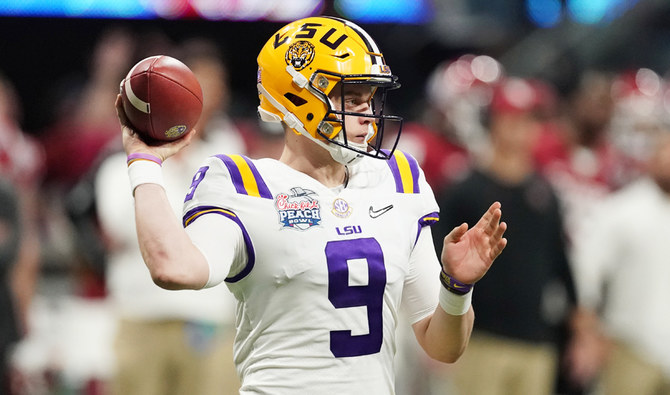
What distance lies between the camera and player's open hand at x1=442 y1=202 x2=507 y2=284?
3.00 meters

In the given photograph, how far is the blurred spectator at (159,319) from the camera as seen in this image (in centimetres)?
572

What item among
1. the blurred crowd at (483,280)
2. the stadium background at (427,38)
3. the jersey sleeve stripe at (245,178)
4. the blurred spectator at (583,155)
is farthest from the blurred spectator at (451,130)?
the jersey sleeve stripe at (245,178)

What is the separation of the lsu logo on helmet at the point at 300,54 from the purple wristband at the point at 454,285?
686 mm

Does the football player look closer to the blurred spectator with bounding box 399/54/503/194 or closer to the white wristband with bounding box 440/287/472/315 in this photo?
the white wristband with bounding box 440/287/472/315

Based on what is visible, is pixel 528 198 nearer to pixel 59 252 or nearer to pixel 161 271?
pixel 161 271

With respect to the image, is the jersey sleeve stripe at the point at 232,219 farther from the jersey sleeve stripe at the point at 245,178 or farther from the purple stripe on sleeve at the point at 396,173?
the purple stripe on sleeve at the point at 396,173

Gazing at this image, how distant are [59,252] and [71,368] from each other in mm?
2741

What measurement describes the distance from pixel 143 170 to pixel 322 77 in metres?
0.56

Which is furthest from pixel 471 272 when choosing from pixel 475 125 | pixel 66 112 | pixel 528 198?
pixel 66 112

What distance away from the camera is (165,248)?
8.93ft

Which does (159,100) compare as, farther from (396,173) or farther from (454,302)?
(454,302)

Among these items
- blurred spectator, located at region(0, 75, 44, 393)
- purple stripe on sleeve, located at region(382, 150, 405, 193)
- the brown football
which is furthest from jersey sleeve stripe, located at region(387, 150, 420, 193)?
blurred spectator, located at region(0, 75, 44, 393)

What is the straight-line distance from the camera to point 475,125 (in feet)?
24.5

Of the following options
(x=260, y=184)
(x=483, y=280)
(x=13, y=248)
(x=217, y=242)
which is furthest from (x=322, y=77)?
(x=13, y=248)
